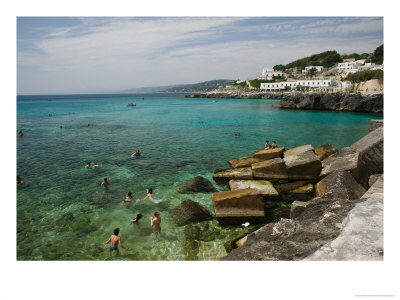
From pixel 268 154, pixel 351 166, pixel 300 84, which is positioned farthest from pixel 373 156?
pixel 300 84

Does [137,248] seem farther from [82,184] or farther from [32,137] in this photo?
[32,137]

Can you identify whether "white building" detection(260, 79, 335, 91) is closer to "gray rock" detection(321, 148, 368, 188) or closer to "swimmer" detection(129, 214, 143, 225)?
"gray rock" detection(321, 148, 368, 188)

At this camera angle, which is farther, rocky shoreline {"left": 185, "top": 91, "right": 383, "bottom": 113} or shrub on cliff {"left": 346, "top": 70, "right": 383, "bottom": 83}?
shrub on cliff {"left": 346, "top": 70, "right": 383, "bottom": 83}

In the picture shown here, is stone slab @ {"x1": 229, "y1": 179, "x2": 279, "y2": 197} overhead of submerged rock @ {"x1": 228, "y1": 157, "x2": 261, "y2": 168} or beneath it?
beneath

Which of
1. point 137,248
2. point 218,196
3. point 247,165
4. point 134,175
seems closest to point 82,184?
point 134,175

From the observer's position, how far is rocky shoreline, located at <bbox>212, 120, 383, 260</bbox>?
4.71 meters

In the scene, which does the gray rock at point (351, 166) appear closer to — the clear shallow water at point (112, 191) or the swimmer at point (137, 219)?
the clear shallow water at point (112, 191)

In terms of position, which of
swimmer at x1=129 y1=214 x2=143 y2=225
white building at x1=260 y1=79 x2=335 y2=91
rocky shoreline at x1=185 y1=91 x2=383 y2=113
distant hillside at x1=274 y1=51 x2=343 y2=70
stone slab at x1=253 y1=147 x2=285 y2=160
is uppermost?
distant hillside at x1=274 y1=51 x2=343 y2=70

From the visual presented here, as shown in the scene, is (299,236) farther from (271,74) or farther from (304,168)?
(271,74)

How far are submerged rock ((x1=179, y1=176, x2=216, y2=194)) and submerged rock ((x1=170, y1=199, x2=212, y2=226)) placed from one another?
1632 mm

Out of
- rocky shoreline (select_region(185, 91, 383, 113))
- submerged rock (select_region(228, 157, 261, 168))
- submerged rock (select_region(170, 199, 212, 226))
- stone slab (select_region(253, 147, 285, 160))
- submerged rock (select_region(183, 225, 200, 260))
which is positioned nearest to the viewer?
submerged rock (select_region(183, 225, 200, 260))

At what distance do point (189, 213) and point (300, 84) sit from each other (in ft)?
318

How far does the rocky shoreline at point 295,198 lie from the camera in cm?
471

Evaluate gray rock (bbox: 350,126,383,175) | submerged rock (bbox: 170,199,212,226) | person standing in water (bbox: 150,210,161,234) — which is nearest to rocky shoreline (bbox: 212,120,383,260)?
gray rock (bbox: 350,126,383,175)
